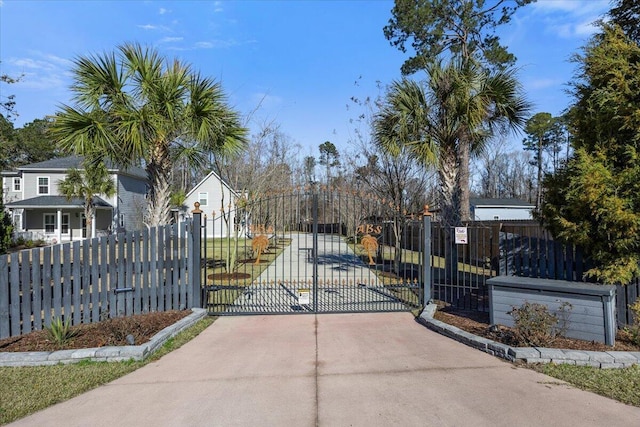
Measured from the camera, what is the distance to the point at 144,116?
287 inches

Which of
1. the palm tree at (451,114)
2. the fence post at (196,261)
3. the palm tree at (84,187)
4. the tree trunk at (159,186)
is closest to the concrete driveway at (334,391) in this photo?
the fence post at (196,261)

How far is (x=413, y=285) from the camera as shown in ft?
24.8

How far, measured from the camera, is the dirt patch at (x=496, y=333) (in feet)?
15.9

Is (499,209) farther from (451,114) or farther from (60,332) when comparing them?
(60,332)

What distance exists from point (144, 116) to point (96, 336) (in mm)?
4199

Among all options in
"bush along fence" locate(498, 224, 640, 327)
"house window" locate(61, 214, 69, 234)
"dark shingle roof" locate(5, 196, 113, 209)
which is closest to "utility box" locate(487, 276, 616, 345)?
"bush along fence" locate(498, 224, 640, 327)

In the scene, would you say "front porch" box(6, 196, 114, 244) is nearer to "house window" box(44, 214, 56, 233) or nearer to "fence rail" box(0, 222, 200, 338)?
"house window" box(44, 214, 56, 233)

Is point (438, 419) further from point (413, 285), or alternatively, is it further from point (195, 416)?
point (413, 285)

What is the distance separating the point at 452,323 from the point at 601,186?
2954 mm

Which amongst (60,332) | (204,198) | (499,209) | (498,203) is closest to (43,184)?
(204,198)

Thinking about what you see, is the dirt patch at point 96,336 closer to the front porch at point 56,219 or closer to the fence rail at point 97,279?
the fence rail at point 97,279

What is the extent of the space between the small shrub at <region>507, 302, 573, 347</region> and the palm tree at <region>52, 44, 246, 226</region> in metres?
6.53

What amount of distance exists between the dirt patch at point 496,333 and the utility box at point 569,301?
0.41 feet

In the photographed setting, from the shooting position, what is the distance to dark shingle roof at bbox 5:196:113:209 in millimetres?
24406
